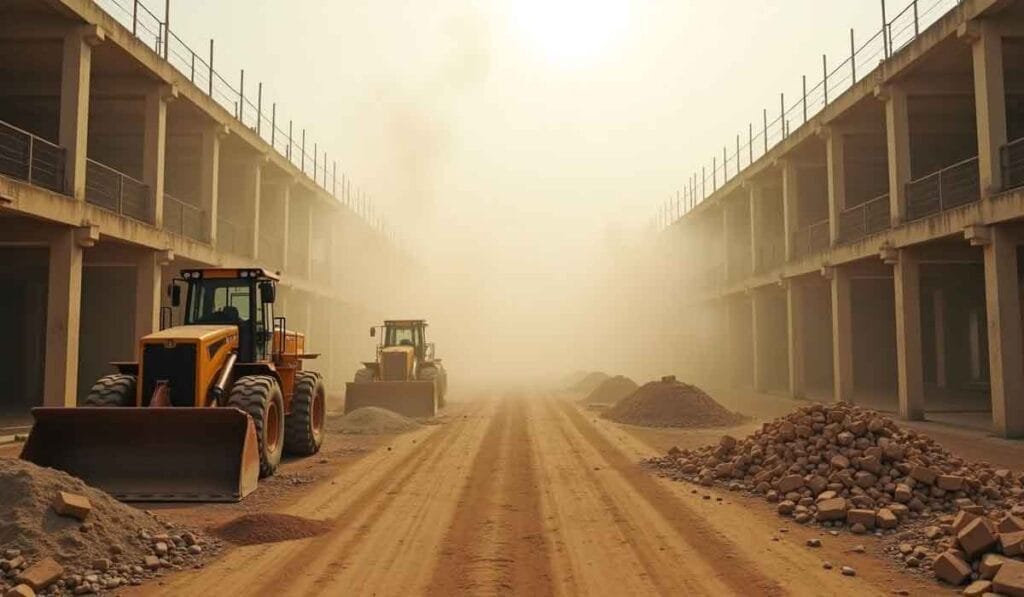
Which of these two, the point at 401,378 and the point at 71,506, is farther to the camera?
the point at 401,378

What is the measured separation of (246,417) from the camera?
8797 mm

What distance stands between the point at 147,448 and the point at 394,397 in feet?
38.0

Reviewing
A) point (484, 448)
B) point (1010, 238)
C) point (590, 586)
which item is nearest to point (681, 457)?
point (484, 448)

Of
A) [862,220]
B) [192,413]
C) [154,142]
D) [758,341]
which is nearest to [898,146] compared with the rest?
[862,220]

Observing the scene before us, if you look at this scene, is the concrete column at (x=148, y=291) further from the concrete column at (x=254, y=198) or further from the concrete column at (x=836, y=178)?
the concrete column at (x=836, y=178)

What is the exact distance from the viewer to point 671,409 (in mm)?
19547

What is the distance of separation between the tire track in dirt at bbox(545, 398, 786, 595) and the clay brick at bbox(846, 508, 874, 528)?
1517 millimetres

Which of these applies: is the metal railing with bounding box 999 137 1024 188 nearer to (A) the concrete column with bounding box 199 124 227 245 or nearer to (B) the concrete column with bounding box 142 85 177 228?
(B) the concrete column with bounding box 142 85 177 228

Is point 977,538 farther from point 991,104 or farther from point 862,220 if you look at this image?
point 862,220

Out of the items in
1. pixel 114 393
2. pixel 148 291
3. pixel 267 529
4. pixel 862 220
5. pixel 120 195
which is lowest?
pixel 267 529

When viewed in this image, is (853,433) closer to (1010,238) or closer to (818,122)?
(1010,238)

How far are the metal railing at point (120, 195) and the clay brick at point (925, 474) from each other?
16851mm

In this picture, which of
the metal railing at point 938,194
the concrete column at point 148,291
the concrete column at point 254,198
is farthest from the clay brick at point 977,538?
the concrete column at point 254,198

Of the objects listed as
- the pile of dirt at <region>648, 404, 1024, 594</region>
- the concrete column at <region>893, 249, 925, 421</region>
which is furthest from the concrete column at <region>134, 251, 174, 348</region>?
the concrete column at <region>893, 249, 925, 421</region>
